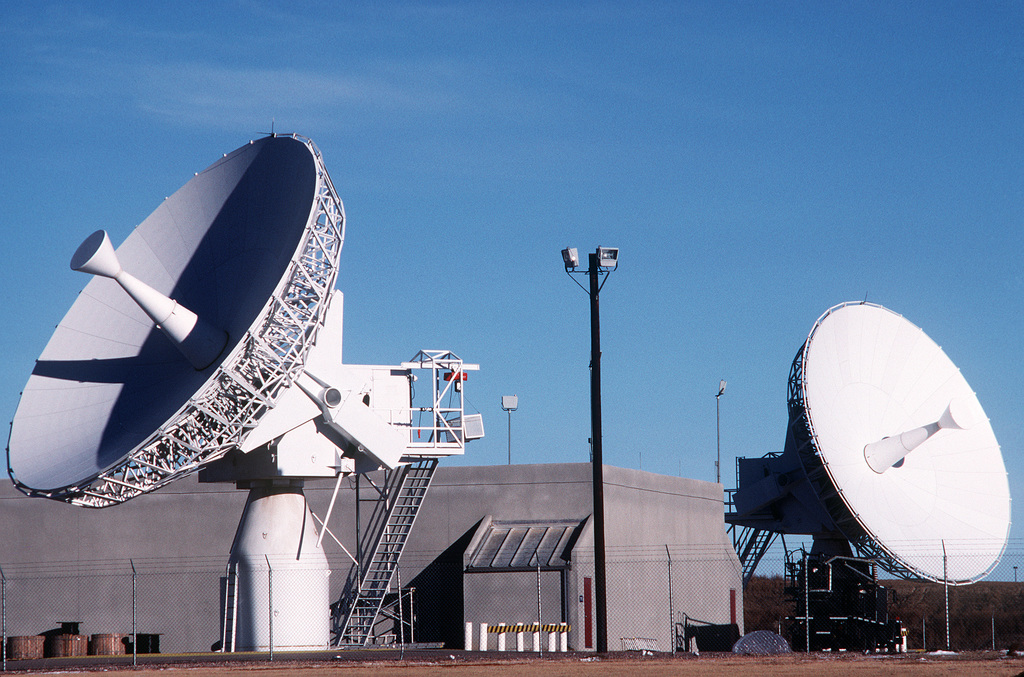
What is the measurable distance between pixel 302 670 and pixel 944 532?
850 inches

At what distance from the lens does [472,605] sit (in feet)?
124

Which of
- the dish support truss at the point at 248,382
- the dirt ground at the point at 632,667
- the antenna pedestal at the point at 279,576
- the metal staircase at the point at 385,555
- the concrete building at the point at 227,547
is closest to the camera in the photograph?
the dirt ground at the point at 632,667

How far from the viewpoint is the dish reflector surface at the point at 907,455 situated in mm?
36875

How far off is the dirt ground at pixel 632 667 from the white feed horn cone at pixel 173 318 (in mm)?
6429

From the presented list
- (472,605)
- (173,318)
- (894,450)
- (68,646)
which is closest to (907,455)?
(894,450)

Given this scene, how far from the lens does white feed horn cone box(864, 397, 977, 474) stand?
36.9 meters

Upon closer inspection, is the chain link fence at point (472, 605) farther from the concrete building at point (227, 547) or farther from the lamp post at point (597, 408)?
the lamp post at point (597, 408)

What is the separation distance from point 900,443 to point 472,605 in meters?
13.7

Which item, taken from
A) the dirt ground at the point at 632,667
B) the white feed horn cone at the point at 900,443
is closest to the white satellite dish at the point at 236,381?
the dirt ground at the point at 632,667

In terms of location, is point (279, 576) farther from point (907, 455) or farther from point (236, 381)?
point (907, 455)

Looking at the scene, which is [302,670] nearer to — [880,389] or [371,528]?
[371,528]

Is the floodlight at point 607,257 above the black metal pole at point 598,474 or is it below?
above

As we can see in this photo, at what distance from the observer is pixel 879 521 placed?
121 ft

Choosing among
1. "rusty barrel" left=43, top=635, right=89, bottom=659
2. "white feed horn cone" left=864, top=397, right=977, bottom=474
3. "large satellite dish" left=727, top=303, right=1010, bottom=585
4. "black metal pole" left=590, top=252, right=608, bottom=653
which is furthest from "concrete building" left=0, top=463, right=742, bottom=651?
"black metal pole" left=590, top=252, right=608, bottom=653
